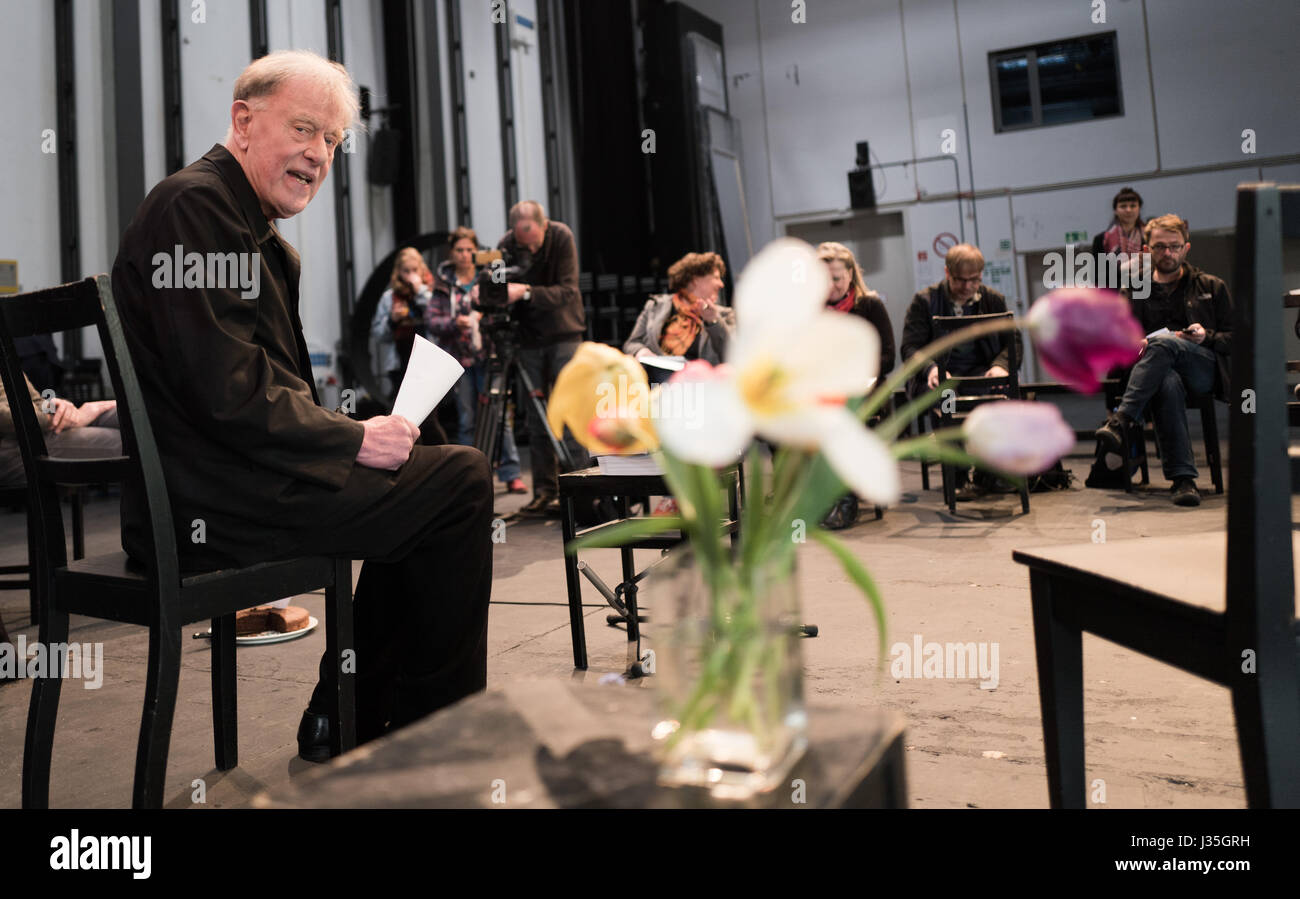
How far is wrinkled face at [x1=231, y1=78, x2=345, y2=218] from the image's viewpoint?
1678mm

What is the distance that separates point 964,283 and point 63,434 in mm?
3655

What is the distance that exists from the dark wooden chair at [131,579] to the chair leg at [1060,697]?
3.37 ft

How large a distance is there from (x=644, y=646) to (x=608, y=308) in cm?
619

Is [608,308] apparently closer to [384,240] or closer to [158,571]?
[384,240]

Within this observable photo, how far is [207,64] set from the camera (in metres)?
6.80

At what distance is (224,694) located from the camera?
182 cm

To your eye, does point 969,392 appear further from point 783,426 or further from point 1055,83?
point 1055,83

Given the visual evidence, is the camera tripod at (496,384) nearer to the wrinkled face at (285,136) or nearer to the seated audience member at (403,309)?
the seated audience member at (403,309)

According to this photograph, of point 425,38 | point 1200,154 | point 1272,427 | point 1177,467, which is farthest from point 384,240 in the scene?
point 1272,427

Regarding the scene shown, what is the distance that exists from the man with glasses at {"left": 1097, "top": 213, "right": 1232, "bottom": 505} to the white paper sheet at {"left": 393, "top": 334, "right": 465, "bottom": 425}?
3545mm

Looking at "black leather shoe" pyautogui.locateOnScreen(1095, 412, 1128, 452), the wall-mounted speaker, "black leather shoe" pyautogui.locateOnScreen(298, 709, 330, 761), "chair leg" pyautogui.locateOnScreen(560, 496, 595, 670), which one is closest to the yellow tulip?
"black leather shoe" pyautogui.locateOnScreen(298, 709, 330, 761)

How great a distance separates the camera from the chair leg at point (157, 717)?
140cm

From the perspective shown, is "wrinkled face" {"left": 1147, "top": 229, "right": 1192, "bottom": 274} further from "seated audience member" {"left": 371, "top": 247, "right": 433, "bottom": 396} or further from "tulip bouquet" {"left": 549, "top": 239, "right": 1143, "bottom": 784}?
"tulip bouquet" {"left": 549, "top": 239, "right": 1143, "bottom": 784}

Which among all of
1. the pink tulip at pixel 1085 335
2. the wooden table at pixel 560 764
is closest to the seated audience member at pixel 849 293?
the wooden table at pixel 560 764
